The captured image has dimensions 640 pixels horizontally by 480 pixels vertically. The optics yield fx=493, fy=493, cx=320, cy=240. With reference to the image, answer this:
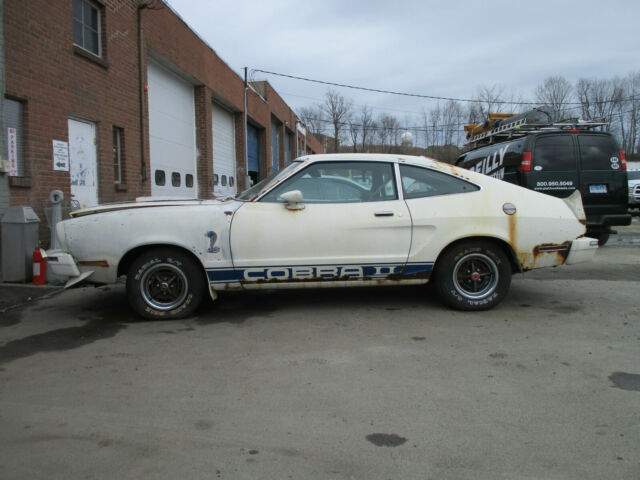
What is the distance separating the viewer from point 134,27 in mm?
10594

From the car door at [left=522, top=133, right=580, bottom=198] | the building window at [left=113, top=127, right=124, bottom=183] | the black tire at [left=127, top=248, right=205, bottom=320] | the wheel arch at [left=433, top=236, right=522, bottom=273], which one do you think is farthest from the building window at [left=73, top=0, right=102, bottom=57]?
the car door at [left=522, top=133, right=580, bottom=198]

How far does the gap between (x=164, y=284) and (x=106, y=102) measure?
6.23m

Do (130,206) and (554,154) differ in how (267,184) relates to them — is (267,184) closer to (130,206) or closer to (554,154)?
(130,206)

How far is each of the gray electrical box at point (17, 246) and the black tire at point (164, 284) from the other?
2.89 meters

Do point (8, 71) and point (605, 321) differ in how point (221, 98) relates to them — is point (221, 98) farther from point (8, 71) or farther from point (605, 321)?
point (605, 321)

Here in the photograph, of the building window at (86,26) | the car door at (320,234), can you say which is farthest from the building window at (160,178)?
the car door at (320,234)

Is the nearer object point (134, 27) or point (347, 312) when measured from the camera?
point (347, 312)

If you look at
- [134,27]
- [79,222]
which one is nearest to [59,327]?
[79,222]

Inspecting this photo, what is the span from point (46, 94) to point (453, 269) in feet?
22.5

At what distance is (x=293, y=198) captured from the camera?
4.64m

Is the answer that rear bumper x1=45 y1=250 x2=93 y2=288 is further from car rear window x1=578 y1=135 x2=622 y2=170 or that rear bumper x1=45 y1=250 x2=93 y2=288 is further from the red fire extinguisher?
car rear window x1=578 y1=135 x2=622 y2=170

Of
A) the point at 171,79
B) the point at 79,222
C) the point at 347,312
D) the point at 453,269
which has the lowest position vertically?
the point at 347,312

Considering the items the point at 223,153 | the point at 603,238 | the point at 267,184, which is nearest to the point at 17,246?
the point at 267,184

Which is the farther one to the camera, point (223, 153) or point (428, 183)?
point (223, 153)
